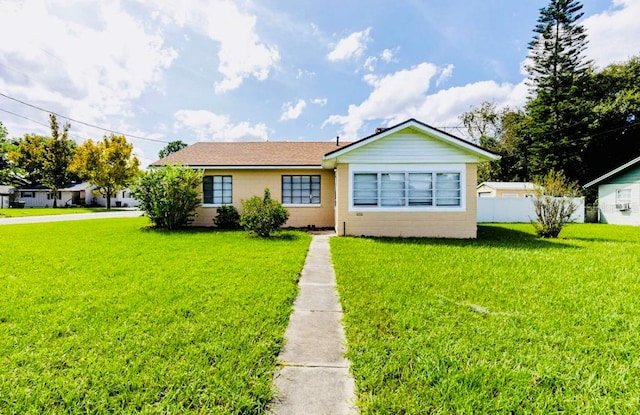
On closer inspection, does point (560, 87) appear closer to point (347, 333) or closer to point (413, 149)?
point (413, 149)

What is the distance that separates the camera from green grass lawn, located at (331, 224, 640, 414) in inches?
96.3

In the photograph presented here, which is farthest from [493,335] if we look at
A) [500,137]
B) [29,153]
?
[29,153]

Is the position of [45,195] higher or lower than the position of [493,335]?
higher

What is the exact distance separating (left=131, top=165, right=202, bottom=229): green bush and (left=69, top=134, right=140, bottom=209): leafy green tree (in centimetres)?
2106

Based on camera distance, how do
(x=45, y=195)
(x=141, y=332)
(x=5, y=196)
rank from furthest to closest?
(x=45, y=195), (x=5, y=196), (x=141, y=332)

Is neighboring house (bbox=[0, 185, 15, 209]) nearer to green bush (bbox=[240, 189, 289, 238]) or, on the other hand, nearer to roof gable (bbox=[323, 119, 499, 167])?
green bush (bbox=[240, 189, 289, 238])

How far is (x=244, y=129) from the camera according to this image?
108 ft

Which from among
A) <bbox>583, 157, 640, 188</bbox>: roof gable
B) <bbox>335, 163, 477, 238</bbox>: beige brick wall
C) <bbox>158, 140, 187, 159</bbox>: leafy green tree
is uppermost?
<bbox>158, 140, 187, 159</bbox>: leafy green tree

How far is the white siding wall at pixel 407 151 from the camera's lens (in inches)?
436

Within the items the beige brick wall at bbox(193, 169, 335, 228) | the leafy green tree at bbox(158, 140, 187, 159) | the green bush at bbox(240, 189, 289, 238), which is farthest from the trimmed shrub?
the leafy green tree at bbox(158, 140, 187, 159)

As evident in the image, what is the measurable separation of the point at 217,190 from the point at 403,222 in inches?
339

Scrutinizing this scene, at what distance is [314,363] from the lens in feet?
9.67

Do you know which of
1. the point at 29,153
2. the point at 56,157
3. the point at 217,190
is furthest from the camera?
the point at 29,153

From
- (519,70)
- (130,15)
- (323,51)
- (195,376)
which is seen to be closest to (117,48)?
(130,15)
